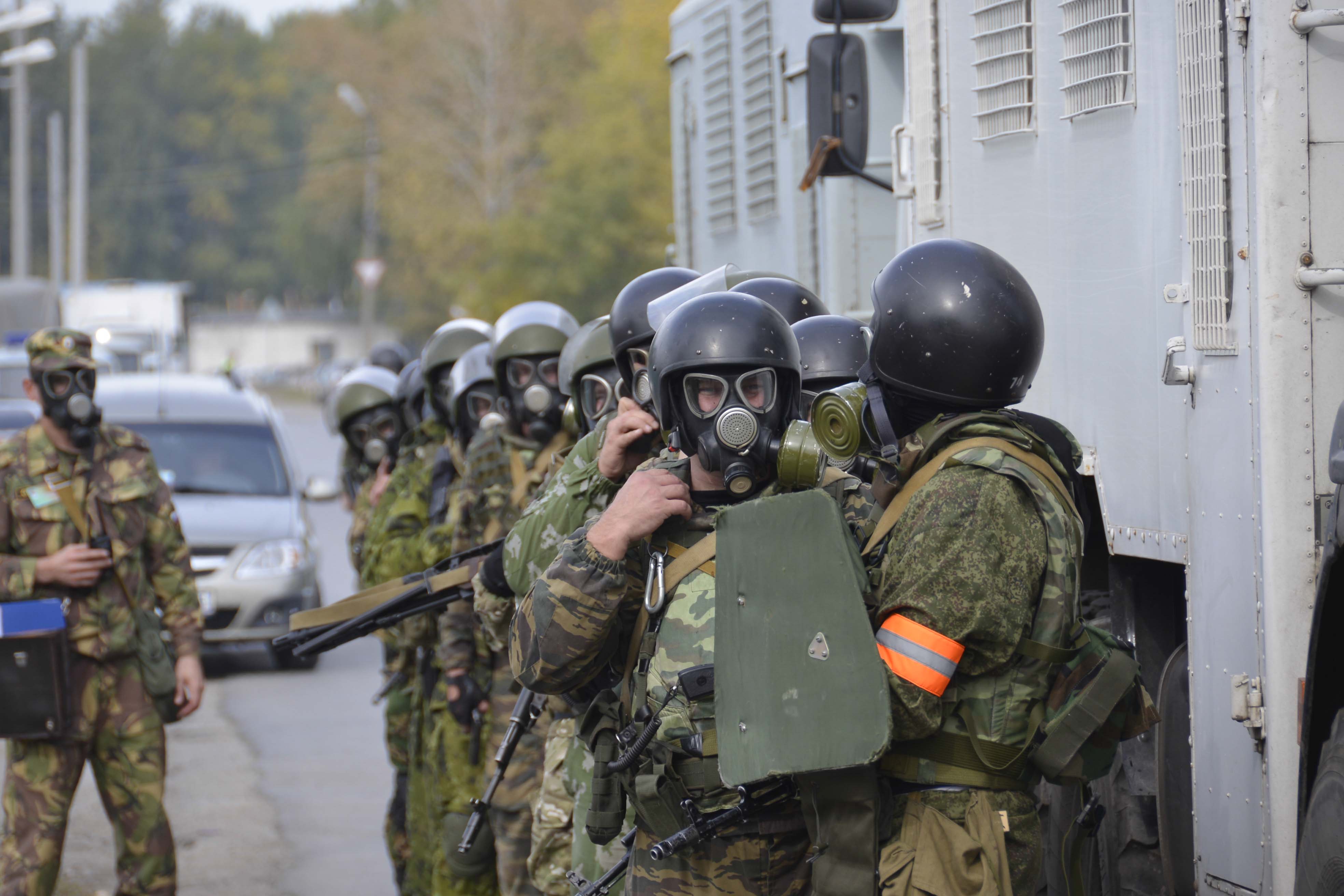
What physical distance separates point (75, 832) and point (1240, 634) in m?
6.19

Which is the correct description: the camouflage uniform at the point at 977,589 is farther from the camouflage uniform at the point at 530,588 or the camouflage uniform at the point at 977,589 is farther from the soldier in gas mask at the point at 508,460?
the soldier in gas mask at the point at 508,460

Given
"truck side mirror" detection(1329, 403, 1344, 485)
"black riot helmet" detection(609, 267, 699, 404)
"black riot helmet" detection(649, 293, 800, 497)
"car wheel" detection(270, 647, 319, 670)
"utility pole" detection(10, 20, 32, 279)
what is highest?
"utility pole" detection(10, 20, 32, 279)

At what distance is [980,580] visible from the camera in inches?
106

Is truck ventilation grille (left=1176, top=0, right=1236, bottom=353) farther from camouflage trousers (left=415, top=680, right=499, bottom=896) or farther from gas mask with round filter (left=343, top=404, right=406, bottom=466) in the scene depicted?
gas mask with round filter (left=343, top=404, right=406, bottom=466)

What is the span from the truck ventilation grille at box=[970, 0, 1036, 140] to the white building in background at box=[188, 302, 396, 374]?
79916 mm

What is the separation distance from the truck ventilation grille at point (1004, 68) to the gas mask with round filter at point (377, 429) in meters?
3.83

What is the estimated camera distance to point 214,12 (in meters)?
97.3

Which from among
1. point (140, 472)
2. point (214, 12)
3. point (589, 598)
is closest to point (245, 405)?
point (140, 472)

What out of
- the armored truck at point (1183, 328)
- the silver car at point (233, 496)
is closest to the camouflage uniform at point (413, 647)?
the armored truck at point (1183, 328)

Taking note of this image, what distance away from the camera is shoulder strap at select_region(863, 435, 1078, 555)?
2.84 metres

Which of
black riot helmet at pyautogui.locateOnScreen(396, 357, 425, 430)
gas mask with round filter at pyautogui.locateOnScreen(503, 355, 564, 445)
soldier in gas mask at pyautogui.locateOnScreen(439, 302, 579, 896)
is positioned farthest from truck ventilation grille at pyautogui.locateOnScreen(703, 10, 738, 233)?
gas mask with round filter at pyautogui.locateOnScreen(503, 355, 564, 445)

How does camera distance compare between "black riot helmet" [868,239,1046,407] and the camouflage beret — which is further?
the camouflage beret

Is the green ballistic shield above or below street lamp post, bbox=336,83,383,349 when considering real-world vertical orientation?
below

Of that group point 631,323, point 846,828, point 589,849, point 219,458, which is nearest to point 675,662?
point 846,828
